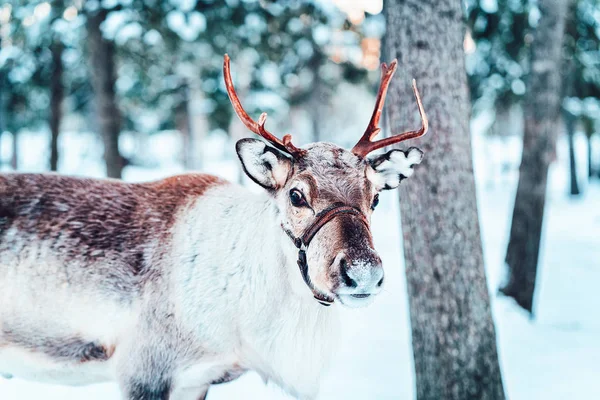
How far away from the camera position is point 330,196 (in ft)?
8.20

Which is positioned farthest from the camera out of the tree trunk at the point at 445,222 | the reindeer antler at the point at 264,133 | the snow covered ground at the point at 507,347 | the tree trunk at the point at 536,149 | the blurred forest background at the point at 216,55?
the blurred forest background at the point at 216,55

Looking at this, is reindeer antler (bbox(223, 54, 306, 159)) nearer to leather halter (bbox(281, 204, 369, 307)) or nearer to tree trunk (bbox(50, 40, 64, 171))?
leather halter (bbox(281, 204, 369, 307))

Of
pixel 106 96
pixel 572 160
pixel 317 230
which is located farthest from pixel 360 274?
pixel 572 160

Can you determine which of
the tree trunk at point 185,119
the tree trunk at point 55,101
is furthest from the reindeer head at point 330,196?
the tree trunk at point 185,119

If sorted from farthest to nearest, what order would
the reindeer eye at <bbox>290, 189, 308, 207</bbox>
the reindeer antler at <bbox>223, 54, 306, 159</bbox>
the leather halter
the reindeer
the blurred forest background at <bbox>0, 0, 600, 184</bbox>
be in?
the blurred forest background at <bbox>0, 0, 600, 184</bbox> → the reindeer → the reindeer antler at <bbox>223, 54, 306, 159</bbox> → the reindeer eye at <bbox>290, 189, 308, 207</bbox> → the leather halter

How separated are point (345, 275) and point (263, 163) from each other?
28.9 inches

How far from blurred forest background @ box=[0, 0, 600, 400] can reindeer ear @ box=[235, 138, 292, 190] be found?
1294 mm

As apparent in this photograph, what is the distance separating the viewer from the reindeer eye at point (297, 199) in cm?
256

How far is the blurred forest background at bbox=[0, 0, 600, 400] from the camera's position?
365 cm

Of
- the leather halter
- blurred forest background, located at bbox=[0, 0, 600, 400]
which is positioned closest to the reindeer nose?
the leather halter

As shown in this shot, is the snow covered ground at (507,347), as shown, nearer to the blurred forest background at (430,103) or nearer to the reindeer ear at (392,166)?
the blurred forest background at (430,103)

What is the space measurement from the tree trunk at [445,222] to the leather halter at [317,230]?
1.29m

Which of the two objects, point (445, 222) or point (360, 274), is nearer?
point (360, 274)

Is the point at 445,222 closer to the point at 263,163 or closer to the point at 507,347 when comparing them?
the point at 263,163
